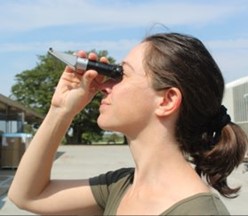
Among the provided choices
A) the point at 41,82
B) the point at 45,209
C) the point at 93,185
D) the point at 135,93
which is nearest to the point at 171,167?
the point at 135,93

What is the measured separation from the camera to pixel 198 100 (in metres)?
1.90

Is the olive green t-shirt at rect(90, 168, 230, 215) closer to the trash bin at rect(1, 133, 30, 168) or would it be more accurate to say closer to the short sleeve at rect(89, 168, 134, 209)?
the short sleeve at rect(89, 168, 134, 209)

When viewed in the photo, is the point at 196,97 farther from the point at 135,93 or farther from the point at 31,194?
the point at 31,194

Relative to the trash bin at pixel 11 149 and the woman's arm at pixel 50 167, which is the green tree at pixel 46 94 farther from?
the woman's arm at pixel 50 167

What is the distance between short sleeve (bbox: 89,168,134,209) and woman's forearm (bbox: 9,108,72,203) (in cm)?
20

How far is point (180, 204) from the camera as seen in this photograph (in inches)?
66.8

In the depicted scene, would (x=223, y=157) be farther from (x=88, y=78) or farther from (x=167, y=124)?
(x=88, y=78)

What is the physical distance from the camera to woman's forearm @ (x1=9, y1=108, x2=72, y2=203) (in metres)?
2.16

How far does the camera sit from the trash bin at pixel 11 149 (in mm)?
20688

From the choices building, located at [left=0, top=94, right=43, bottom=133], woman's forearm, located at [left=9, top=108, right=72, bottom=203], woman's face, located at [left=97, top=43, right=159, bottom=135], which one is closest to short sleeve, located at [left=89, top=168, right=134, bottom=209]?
woman's forearm, located at [left=9, top=108, right=72, bottom=203]

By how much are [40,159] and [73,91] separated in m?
0.30

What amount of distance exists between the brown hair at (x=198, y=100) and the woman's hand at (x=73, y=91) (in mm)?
276

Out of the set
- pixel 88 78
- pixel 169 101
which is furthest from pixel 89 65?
pixel 169 101

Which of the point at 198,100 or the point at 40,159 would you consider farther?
the point at 40,159
